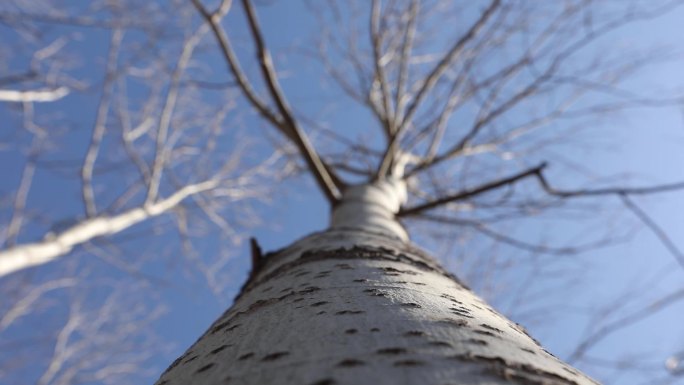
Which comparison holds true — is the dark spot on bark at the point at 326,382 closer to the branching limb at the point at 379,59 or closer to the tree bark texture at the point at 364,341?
the tree bark texture at the point at 364,341

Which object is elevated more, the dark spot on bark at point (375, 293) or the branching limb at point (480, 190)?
the branching limb at point (480, 190)

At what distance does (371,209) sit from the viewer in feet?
5.69

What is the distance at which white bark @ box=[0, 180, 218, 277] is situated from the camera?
273cm

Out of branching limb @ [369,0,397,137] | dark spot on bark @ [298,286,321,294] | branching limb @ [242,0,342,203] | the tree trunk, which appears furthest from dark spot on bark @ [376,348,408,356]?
branching limb @ [369,0,397,137]

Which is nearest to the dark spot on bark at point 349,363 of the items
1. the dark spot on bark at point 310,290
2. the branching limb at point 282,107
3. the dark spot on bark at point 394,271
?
the dark spot on bark at point 310,290

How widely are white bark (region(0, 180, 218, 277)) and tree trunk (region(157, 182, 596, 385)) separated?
245cm

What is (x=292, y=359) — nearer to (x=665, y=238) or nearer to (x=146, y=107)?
(x=665, y=238)

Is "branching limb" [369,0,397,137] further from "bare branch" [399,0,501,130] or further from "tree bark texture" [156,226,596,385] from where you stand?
"tree bark texture" [156,226,596,385]

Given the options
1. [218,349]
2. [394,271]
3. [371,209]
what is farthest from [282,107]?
[218,349]

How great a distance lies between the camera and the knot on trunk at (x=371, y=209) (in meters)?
1.51

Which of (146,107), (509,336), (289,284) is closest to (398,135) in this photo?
(289,284)

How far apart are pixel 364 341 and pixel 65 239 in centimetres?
318

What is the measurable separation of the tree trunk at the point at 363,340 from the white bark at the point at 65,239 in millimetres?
2451

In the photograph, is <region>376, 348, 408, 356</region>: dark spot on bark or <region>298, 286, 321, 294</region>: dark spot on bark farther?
<region>298, 286, 321, 294</region>: dark spot on bark
